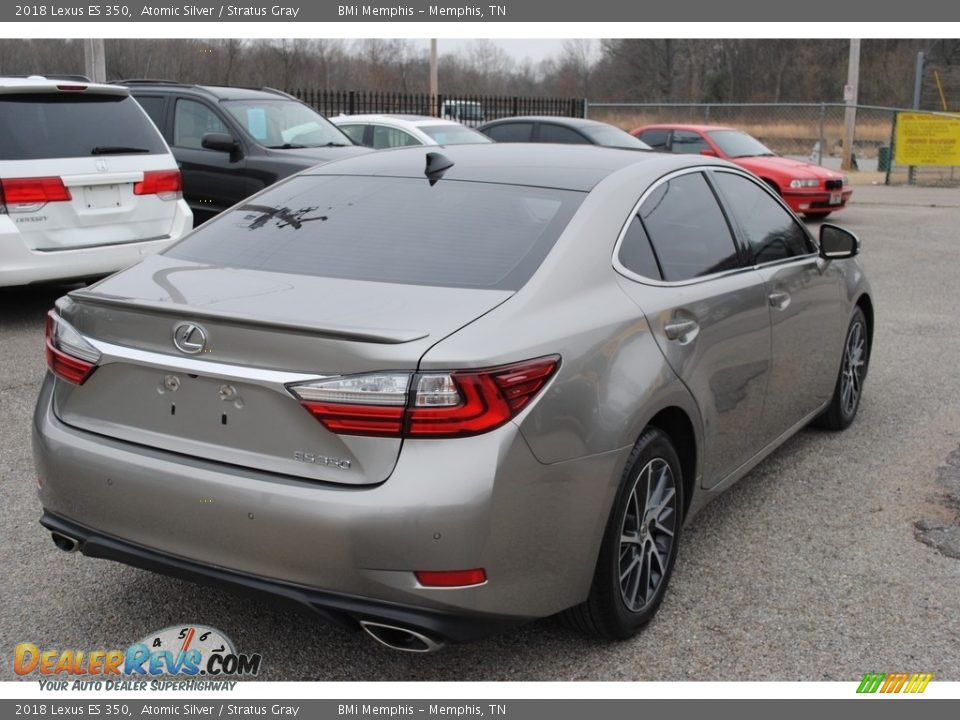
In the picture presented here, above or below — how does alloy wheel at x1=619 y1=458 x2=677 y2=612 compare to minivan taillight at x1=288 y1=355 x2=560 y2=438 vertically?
below

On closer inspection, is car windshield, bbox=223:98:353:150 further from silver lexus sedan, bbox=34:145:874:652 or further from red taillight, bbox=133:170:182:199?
silver lexus sedan, bbox=34:145:874:652

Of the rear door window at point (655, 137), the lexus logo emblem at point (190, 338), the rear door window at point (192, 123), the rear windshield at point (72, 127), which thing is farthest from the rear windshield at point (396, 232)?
the rear door window at point (655, 137)

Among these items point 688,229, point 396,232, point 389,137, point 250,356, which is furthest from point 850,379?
point 389,137

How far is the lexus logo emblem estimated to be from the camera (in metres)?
2.96

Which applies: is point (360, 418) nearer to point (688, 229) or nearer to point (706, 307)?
point (706, 307)

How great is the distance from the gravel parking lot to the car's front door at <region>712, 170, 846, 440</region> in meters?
0.41

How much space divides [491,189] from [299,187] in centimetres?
81

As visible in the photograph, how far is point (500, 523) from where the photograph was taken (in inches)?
110

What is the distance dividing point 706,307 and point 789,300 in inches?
37.9

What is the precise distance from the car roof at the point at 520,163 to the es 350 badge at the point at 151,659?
1.80m

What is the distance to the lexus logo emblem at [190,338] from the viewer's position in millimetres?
2961

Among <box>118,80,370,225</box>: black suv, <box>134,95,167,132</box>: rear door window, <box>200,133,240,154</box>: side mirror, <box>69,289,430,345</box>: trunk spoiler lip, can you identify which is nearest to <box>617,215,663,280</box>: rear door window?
<box>69,289,430,345</box>: trunk spoiler lip

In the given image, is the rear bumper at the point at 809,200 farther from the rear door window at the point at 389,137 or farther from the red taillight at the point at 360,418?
the red taillight at the point at 360,418

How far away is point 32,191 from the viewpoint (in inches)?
293
